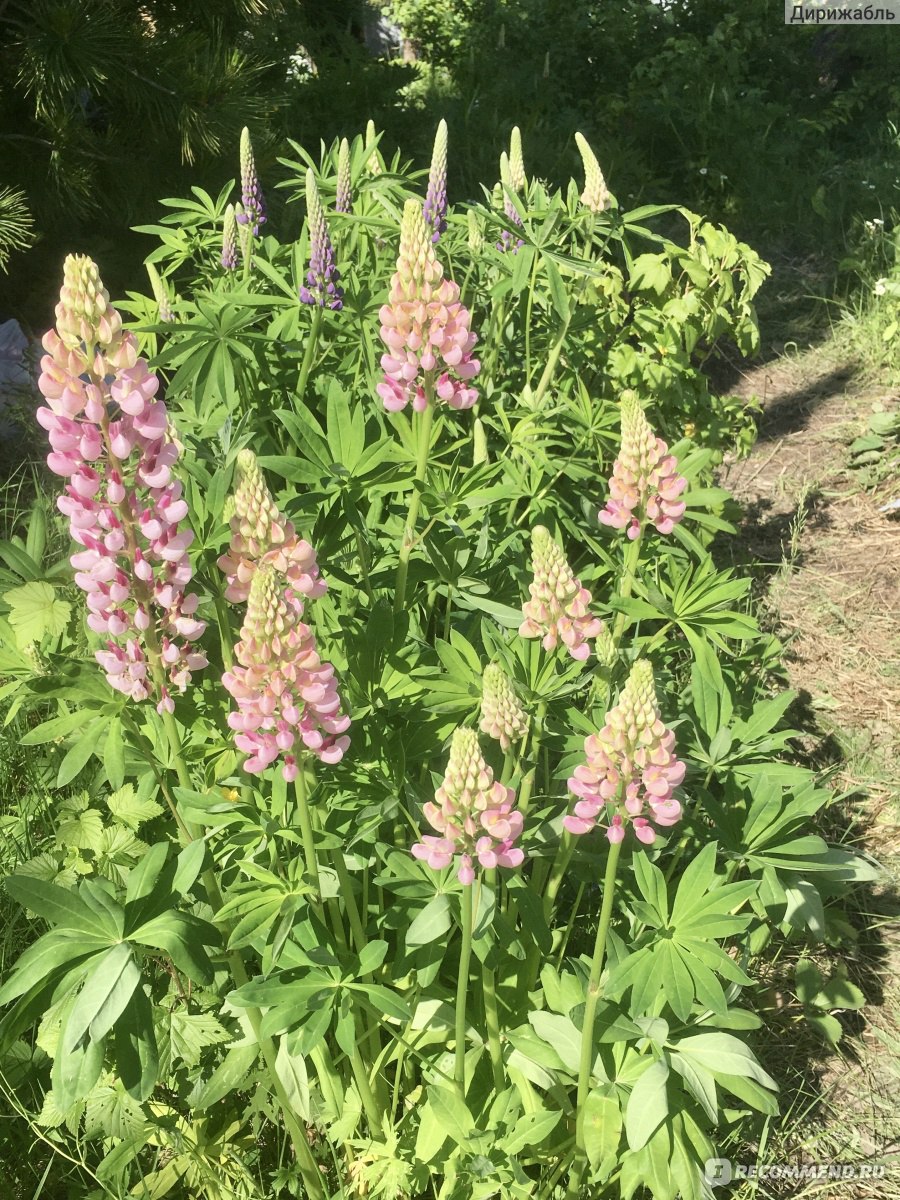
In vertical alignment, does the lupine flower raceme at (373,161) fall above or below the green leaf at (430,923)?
above

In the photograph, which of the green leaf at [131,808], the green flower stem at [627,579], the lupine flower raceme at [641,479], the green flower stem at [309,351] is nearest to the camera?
the lupine flower raceme at [641,479]

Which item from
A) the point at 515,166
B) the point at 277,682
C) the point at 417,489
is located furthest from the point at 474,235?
the point at 277,682

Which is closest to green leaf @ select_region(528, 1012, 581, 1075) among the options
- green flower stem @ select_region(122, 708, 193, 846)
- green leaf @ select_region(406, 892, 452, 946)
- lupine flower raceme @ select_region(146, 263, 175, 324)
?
green leaf @ select_region(406, 892, 452, 946)

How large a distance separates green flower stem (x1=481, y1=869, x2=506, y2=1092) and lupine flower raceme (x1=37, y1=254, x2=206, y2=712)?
25.2 inches

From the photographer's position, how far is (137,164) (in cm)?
461

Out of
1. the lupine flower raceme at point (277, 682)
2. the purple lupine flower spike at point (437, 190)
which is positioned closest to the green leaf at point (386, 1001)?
the lupine flower raceme at point (277, 682)

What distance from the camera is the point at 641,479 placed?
1.86 m

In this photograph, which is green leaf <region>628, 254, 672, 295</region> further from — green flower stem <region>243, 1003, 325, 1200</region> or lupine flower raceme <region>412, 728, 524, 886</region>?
green flower stem <region>243, 1003, 325, 1200</region>

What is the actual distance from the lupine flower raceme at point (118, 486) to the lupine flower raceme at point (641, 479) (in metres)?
0.76

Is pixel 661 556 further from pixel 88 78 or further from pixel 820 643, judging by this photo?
pixel 88 78

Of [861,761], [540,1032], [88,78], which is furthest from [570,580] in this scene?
[88,78]

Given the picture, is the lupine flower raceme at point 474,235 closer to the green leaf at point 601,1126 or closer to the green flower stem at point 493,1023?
the green flower stem at point 493,1023

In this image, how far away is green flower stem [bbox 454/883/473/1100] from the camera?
1520 millimetres

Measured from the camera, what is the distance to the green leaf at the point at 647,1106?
157 cm
